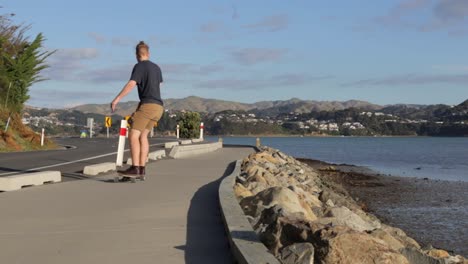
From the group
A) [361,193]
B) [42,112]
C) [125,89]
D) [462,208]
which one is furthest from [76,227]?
[42,112]

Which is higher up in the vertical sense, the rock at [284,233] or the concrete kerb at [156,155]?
the rock at [284,233]

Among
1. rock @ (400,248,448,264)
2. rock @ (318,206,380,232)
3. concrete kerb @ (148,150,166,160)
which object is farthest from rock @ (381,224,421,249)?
concrete kerb @ (148,150,166,160)

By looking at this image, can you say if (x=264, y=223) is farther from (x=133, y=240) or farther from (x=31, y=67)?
(x=31, y=67)

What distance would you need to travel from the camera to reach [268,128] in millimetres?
198250

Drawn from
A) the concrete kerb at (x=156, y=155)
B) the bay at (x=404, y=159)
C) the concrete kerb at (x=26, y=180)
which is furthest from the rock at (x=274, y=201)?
the bay at (x=404, y=159)

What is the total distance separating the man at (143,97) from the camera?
32.5 ft

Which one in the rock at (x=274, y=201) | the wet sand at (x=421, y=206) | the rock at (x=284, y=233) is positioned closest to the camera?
the rock at (x=284, y=233)

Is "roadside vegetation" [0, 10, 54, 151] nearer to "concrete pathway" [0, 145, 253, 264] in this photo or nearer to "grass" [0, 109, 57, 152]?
"grass" [0, 109, 57, 152]

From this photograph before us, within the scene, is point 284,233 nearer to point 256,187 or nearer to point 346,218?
point 346,218

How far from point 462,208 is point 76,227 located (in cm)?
1896

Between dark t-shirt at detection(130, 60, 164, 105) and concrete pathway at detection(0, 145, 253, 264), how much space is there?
1.53m

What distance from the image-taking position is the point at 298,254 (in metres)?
5.00

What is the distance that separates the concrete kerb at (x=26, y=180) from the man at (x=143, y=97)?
6.14ft

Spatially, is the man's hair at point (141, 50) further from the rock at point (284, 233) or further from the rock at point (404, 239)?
the rock at point (404, 239)
